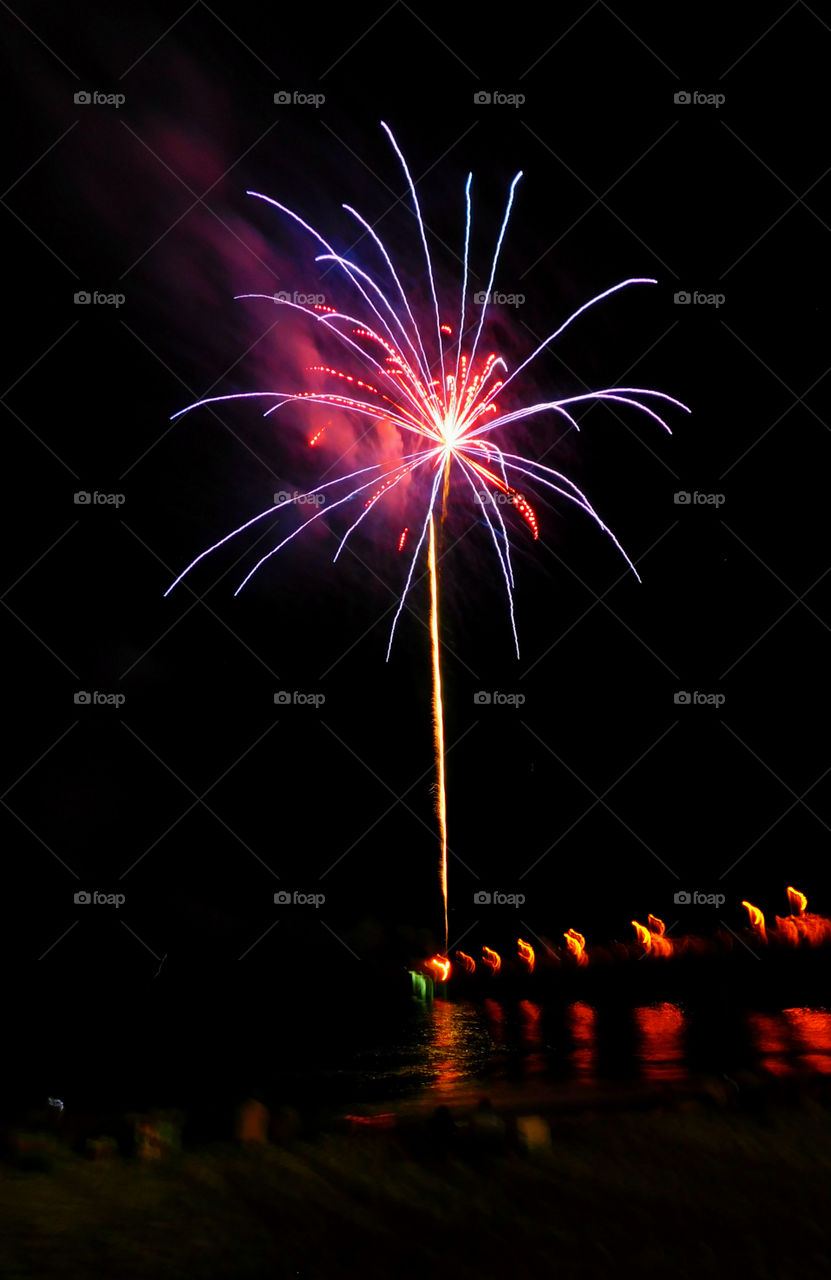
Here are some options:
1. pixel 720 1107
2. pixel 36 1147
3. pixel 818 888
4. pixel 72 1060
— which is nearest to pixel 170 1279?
pixel 36 1147

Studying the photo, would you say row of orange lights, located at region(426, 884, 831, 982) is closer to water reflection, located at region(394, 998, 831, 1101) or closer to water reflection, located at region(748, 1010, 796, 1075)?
water reflection, located at region(394, 998, 831, 1101)

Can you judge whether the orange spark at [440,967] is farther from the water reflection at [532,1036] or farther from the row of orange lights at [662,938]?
the water reflection at [532,1036]

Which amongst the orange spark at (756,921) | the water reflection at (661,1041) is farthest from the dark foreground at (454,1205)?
the orange spark at (756,921)

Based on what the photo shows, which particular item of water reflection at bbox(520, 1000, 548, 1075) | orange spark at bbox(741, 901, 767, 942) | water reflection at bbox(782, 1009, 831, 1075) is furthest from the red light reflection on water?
orange spark at bbox(741, 901, 767, 942)

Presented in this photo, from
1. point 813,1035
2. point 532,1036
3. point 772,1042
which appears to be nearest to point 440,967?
point 532,1036

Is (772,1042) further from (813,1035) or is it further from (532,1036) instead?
(532,1036)

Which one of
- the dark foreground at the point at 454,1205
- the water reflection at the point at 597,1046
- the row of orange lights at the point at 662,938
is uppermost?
the row of orange lights at the point at 662,938

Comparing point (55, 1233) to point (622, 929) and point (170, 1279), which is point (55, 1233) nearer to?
point (170, 1279)
